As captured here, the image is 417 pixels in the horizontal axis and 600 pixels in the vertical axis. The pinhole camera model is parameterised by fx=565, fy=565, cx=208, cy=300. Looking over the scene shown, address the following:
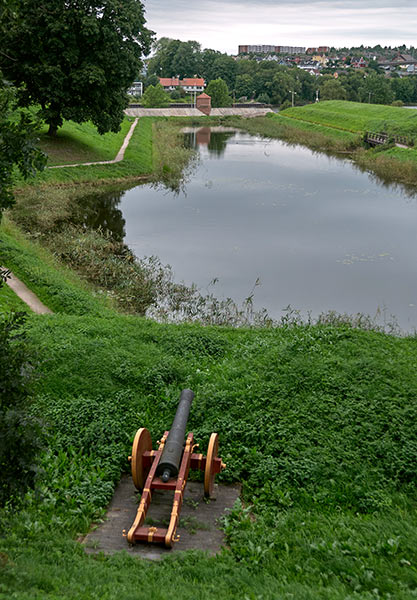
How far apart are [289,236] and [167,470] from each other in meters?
15.9

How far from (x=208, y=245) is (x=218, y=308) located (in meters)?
5.84

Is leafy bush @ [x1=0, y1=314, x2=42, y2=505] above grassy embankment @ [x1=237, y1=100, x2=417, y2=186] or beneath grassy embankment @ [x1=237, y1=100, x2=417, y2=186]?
beneath

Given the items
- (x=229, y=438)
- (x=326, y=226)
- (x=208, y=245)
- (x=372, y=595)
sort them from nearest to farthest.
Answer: (x=372, y=595) < (x=229, y=438) < (x=208, y=245) < (x=326, y=226)

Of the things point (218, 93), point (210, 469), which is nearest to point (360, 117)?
point (218, 93)

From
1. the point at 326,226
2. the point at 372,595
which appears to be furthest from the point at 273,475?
the point at 326,226

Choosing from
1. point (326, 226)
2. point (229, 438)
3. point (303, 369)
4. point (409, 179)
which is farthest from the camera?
point (409, 179)

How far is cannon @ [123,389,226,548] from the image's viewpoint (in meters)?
5.71

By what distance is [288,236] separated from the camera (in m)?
21.1

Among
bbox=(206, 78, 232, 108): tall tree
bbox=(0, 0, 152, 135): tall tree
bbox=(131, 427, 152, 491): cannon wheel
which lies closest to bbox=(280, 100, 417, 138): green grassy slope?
bbox=(206, 78, 232, 108): tall tree

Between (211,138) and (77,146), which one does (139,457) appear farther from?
(211,138)

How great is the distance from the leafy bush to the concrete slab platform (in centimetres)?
163

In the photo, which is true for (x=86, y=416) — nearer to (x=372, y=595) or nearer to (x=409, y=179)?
(x=372, y=595)

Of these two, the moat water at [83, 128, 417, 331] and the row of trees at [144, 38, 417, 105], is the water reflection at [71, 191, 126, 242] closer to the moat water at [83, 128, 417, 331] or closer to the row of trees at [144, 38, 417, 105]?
the moat water at [83, 128, 417, 331]

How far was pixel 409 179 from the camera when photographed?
33.0 m
